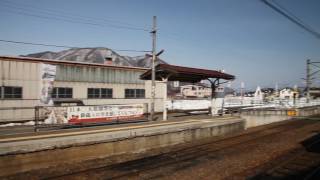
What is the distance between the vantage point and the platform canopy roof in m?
25.8

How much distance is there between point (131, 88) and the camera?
120 feet

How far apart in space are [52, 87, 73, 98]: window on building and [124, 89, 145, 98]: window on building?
6830 millimetres

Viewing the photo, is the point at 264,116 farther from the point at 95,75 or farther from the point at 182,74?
the point at 95,75

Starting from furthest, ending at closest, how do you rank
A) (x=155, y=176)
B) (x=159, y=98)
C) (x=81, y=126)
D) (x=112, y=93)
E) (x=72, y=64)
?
(x=159, y=98) < (x=112, y=93) < (x=72, y=64) < (x=81, y=126) < (x=155, y=176)

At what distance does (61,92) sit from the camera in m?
30.4

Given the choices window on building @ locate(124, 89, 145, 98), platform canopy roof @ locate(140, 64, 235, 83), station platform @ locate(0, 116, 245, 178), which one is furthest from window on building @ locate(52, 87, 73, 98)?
station platform @ locate(0, 116, 245, 178)

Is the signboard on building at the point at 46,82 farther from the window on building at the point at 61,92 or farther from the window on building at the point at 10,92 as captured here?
the window on building at the point at 10,92

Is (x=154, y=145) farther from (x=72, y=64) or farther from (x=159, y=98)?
(x=159, y=98)

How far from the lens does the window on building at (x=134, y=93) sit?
36094mm

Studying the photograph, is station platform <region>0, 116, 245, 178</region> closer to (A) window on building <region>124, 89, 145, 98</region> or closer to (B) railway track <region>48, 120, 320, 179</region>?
(B) railway track <region>48, 120, 320, 179</region>

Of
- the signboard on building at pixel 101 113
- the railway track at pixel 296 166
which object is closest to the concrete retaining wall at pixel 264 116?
the signboard on building at pixel 101 113

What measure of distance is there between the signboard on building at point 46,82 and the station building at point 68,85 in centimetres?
21

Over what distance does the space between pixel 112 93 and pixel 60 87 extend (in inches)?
234

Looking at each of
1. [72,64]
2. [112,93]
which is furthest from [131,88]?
[72,64]
